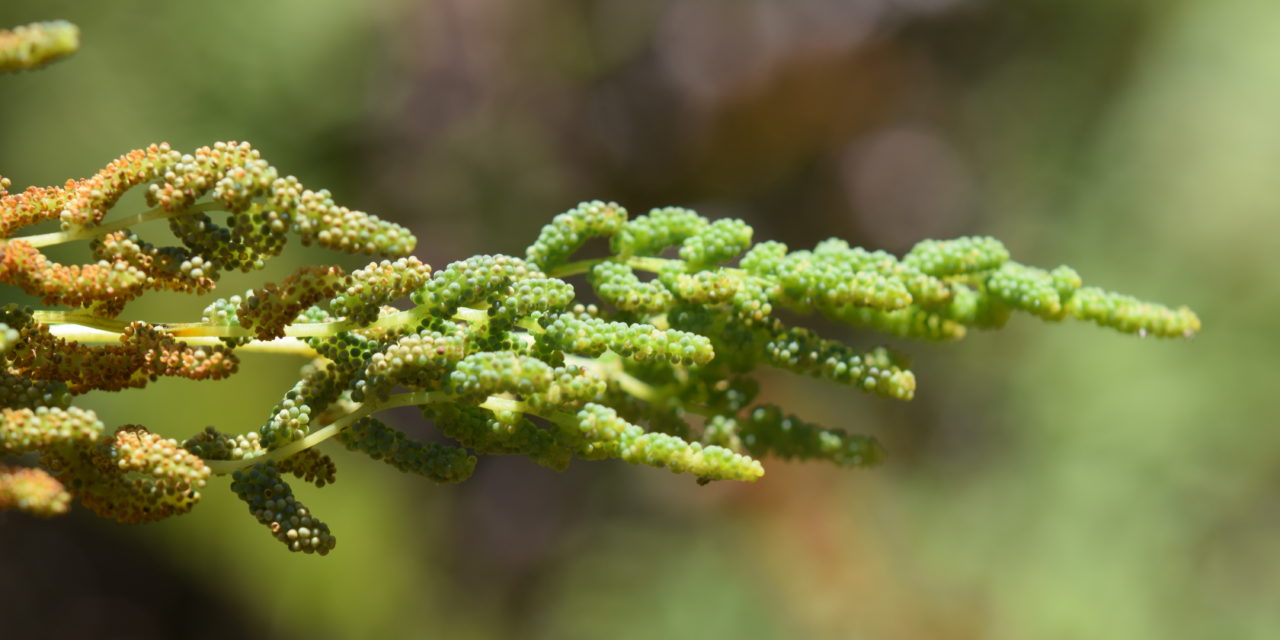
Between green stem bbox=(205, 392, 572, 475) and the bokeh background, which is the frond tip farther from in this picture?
the bokeh background

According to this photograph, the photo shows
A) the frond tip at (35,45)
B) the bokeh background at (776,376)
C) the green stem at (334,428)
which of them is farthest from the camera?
the bokeh background at (776,376)

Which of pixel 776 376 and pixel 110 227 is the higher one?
pixel 776 376

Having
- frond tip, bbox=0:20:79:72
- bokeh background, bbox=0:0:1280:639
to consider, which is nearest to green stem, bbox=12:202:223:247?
frond tip, bbox=0:20:79:72

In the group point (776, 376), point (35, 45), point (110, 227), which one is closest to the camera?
point (35, 45)

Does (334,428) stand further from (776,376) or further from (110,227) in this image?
(776,376)

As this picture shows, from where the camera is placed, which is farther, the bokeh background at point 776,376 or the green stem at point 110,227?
the bokeh background at point 776,376

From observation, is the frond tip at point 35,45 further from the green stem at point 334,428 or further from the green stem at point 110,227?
the green stem at point 334,428

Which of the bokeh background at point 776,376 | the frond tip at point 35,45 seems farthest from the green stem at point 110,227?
the bokeh background at point 776,376

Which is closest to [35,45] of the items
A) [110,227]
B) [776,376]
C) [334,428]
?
[110,227]
